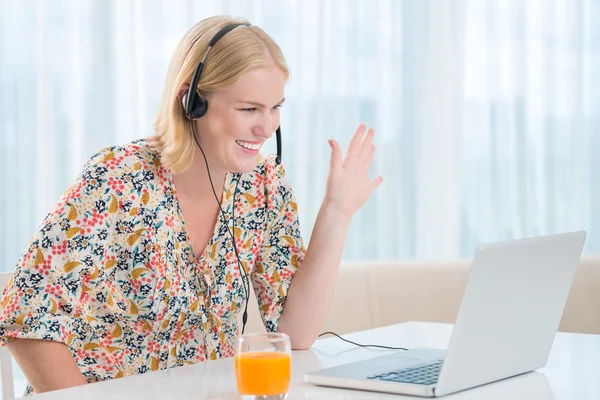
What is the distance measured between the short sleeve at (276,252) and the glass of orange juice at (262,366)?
587 mm

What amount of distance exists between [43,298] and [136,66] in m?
1.58

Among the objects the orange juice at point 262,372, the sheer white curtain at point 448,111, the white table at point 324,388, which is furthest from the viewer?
the sheer white curtain at point 448,111

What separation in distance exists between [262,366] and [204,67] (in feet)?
2.21

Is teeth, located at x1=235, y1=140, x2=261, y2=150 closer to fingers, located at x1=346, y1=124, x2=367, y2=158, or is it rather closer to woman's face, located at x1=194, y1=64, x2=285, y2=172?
woman's face, located at x1=194, y1=64, x2=285, y2=172

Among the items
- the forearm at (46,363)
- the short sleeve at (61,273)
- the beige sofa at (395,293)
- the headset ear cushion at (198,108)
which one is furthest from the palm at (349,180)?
the beige sofa at (395,293)

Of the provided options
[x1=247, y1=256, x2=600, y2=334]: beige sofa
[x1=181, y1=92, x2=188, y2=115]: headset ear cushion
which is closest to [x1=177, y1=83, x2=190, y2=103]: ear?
[x1=181, y1=92, x2=188, y2=115]: headset ear cushion

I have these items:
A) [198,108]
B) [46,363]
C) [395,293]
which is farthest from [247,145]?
[395,293]

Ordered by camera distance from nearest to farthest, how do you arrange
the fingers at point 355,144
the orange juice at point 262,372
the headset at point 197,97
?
the orange juice at point 262,372, the headset at point 197,97, the fingers at point 355,144

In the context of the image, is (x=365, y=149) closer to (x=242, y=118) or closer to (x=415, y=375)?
(x=242, y=118)

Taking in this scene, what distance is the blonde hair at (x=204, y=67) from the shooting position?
1.38 metres

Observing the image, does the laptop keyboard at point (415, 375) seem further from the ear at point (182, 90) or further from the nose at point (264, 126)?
the ear at point (182, 90)

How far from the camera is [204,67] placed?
54.6 inches

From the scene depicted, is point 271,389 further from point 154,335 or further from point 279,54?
point 279,54

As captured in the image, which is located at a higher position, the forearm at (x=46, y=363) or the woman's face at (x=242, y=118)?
the woman's face at (x=242, y=118)
